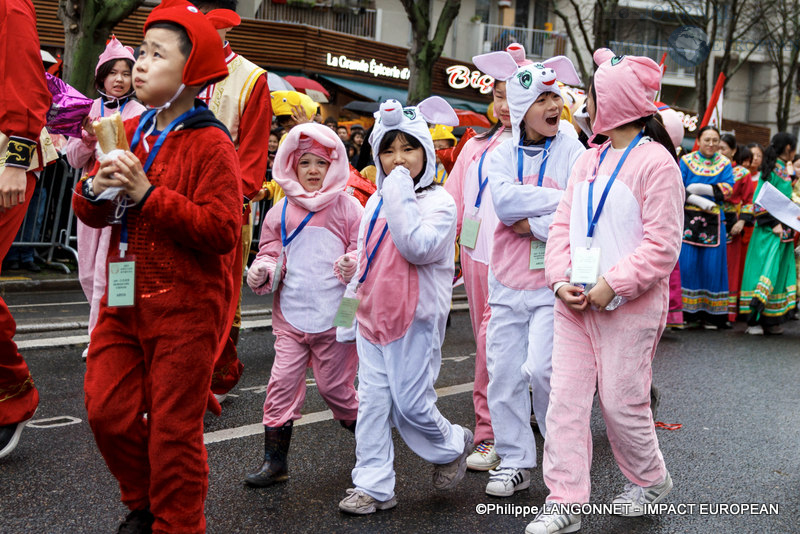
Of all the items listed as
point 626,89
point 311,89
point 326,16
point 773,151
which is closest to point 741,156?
point 773,151

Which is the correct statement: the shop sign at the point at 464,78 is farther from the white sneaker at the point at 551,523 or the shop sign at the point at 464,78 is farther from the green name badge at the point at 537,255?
the white sneaker at the point at 551,523

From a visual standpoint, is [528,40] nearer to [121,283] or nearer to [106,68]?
[106,68]

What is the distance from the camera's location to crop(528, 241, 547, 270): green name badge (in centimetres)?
461

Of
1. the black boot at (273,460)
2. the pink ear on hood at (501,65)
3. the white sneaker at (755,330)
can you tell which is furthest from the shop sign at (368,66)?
the black boot at (273,460)

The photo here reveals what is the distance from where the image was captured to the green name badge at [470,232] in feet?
16.9

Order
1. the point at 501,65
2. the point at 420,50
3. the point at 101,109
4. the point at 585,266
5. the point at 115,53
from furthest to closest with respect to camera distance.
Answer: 1. the point at 420,50
2. the point at 101,109
3. the point at 115,53
4. the point at 501,65
5. the point at 585,266

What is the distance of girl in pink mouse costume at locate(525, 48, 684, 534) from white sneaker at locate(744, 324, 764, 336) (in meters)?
7.14

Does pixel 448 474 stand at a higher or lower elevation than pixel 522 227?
lower

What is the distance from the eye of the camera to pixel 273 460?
171 inches

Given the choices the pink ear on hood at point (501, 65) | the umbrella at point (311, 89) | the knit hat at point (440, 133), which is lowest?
the knit hat at point (440, 133)

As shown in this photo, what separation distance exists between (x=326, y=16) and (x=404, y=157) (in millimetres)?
26551

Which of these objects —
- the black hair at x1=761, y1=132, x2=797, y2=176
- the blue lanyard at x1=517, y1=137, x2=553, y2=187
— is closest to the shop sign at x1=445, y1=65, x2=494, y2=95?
the black hair at x1=761, y1=132, x2=797, y2=176

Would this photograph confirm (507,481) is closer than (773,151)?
Answer: Yes

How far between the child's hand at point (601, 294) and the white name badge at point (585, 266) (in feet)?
0.09
